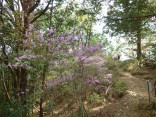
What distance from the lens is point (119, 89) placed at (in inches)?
492

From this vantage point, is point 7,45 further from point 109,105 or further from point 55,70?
point 109,105

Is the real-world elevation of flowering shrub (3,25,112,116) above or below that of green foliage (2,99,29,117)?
above

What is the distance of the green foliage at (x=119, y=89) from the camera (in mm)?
12164

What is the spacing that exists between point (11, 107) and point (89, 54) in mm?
3823

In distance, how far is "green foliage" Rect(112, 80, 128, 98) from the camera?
39.9 ft

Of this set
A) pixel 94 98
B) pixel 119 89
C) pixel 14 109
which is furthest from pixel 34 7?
pixel 119 89

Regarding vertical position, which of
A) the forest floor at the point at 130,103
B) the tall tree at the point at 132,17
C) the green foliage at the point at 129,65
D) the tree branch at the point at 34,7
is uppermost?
the tree branch at the point at 34,7

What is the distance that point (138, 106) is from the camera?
1009 cm

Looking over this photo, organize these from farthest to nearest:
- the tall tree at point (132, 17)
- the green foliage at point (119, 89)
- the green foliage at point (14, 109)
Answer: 1. the green foliage at point (119, 89)
2. the green foliage at point (14, 109)
3. the tall tree at point (132, 17)

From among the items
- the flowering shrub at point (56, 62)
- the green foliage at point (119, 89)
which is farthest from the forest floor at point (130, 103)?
the flowering shrub at point (56, 62)

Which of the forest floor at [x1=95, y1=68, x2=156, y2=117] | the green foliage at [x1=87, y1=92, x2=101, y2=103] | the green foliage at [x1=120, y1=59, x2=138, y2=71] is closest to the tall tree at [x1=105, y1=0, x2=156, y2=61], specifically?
the forest floor at [x1=95, y1=68, x2=156, y2=117]

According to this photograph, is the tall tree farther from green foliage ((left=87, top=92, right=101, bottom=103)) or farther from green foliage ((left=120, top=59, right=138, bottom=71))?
green foliage ((left=120, top=59, right=138, bottom=71))

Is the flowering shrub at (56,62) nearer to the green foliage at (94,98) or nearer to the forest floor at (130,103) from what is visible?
the forest floor at (130,103)

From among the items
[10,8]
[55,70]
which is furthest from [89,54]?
[10,8]
